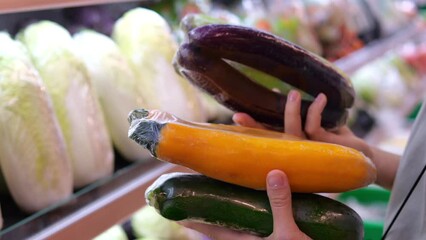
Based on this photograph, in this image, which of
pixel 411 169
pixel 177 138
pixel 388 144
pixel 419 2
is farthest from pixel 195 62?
pixel 419 2

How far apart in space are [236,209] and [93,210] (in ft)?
1.05

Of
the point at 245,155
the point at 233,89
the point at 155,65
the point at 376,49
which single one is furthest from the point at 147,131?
the point at 376,49

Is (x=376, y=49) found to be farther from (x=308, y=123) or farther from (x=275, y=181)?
(x=275, y=181)

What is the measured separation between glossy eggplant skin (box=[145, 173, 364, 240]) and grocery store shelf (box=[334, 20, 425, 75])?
1317 mm

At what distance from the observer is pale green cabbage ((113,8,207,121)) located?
1.34m

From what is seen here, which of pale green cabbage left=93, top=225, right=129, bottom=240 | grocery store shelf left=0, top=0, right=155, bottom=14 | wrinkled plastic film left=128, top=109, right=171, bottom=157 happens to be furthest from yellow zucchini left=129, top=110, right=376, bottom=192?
pale green cabbage left=93, top=225, right=129, bottom=240

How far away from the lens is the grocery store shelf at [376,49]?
215 centimetres

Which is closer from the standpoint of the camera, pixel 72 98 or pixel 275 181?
pixel 275 181

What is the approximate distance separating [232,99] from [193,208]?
0.90 ft

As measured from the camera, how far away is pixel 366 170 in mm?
795

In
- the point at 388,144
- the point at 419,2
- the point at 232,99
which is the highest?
the point at 232,99

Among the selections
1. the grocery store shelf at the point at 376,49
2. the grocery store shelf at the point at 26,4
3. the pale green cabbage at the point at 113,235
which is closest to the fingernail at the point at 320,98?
the grocery store shelf at the point at 26,4

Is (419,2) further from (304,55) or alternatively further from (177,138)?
(177,138)

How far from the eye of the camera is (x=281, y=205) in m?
0.77
